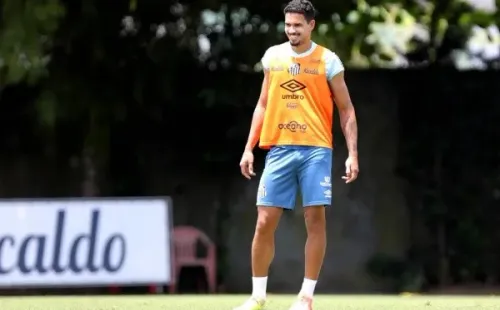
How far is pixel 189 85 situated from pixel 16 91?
2.25 metres

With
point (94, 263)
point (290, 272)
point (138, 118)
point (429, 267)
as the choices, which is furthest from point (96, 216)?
point (429, 267)

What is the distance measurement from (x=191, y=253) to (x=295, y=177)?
8.50 meters

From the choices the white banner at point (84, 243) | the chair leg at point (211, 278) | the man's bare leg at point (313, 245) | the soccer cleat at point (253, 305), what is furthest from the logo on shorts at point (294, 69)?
the chair leg at point (211, 278)

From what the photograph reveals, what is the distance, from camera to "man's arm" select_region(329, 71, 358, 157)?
7.10 metres

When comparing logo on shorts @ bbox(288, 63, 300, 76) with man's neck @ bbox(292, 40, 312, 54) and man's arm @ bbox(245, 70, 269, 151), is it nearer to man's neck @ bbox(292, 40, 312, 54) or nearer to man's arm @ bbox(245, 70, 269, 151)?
man's neck @ bbox(292, 40, 312, 54)

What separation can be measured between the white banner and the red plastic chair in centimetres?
244

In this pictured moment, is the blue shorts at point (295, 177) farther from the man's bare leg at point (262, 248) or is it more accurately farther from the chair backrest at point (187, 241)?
the chair backrest at point (187, 241)

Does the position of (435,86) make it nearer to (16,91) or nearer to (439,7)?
(439,7)

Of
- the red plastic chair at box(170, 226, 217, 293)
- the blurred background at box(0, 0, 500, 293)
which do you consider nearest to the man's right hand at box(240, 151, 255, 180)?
the blurred background at box(0, 0, 500, 293)

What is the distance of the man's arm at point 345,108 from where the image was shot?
280 inches

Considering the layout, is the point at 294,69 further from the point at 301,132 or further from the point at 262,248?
the point at 262,248

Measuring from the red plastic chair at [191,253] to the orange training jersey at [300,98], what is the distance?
825 cm

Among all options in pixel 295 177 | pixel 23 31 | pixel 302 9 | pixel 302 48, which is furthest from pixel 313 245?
pixel 23 31

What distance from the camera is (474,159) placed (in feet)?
53.1
